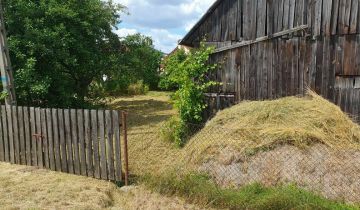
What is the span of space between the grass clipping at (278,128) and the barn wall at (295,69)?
426mm

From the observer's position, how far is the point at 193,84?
1083cm

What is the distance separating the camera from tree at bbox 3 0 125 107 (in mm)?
12180

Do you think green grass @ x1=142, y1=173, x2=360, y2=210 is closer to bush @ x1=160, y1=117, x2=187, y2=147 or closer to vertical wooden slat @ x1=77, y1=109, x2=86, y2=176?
vertical wooden slat @ x1=77, y1=109, x2=86, y2=176

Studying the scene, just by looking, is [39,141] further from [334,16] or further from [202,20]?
[334,16]

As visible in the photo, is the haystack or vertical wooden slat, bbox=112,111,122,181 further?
vertical wooden slat, bbox=112,111,122,181

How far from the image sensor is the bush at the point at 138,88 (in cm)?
2690

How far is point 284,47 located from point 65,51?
744cm

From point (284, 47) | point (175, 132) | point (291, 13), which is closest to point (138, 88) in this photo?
point (175, 132)

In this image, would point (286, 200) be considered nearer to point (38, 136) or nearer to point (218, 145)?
point (218, 145)

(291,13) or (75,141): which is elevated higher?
(291,13)

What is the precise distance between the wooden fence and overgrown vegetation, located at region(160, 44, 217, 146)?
320cm

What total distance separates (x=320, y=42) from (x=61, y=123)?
6.61 meters

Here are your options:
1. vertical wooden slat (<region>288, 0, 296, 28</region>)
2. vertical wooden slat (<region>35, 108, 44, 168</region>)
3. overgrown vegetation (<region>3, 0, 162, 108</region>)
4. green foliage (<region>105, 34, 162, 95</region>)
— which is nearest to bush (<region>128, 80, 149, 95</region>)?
green foliage (<region>105, 34, 162, 95</region>)

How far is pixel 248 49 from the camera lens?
10.7 meters
